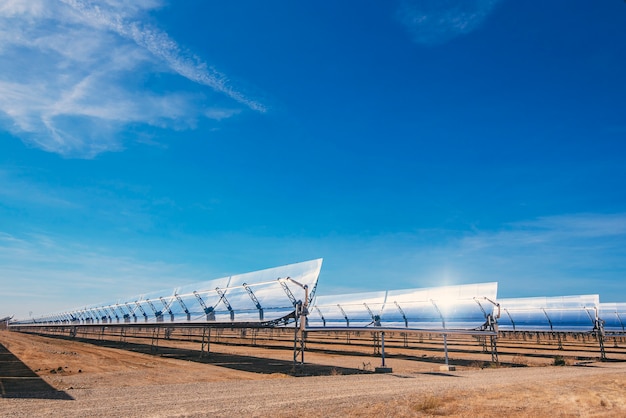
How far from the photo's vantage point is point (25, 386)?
1816cm

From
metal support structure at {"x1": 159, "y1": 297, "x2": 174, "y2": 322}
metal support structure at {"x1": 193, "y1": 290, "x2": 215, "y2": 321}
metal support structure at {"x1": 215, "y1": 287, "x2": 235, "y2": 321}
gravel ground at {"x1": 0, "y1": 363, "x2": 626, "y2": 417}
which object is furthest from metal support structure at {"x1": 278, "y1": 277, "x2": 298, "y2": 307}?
metal support structure at {"x1": 159, "y1": 297, "x2": 174, "y2": 322}

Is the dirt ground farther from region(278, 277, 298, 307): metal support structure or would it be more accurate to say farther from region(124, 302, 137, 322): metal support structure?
region(124, 302, 137, 322): metal support structure

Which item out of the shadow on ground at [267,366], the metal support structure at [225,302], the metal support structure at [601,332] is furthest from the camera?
the metal support structure at [601,332]

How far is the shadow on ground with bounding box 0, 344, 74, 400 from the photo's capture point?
15.0 m

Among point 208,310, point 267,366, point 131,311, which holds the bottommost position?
point 267,366

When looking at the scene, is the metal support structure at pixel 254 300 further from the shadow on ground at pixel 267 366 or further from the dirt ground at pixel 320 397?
the dirt ground at pixel 320 397

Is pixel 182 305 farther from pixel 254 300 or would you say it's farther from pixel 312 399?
pixel 312 399

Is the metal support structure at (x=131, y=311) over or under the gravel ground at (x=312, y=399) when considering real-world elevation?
over

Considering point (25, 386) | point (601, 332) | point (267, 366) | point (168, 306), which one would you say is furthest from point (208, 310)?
point (601, 332)

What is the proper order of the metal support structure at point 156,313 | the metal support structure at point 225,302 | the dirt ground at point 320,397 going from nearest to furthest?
the dirt ground at point 320,397
the metal support structure at point 225,302
the metal support structure at point 156,313

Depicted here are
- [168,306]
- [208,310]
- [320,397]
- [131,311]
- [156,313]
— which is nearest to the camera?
[320,397]

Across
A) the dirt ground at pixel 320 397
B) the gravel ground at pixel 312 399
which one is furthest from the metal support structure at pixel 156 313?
the gravel ground at pixel 312 399

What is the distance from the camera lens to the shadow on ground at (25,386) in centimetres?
1502

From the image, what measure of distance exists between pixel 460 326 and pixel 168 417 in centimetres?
2928
